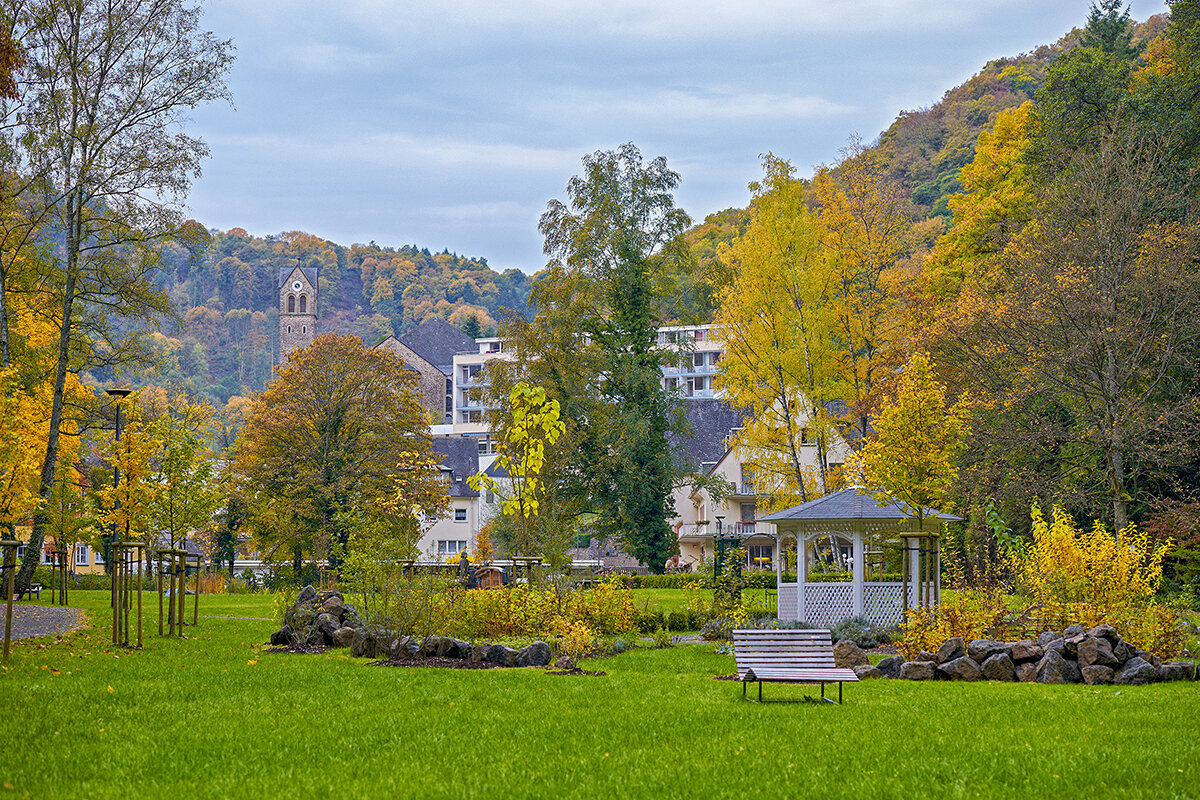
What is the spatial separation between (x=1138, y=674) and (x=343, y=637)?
11675mm

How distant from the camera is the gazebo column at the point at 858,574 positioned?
21.1m

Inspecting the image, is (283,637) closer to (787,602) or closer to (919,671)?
(919,671)

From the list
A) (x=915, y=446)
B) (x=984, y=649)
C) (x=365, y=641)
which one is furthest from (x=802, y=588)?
(x=365, y=641)

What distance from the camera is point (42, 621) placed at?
69.3ft

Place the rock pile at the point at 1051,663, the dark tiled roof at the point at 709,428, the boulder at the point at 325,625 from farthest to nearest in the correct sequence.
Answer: the dark tiled roof at the point at 709,428, the boulder at the point at 325,625, the rock pile at the point at 1051,663

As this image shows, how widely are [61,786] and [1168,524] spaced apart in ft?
82.3

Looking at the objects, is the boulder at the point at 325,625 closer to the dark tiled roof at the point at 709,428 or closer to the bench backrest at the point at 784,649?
the bench backrest at the point at 784,649

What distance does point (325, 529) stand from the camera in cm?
3716

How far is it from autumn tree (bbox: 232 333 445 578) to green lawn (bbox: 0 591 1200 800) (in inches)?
959

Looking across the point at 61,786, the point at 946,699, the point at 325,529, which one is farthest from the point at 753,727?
the point at 325,529

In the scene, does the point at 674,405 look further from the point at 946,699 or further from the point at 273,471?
the point at 946,699

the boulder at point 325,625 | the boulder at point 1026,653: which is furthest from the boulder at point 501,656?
the boulder at point 1026,653

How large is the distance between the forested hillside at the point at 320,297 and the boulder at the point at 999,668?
347 feet

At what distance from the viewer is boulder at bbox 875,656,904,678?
13.5m
